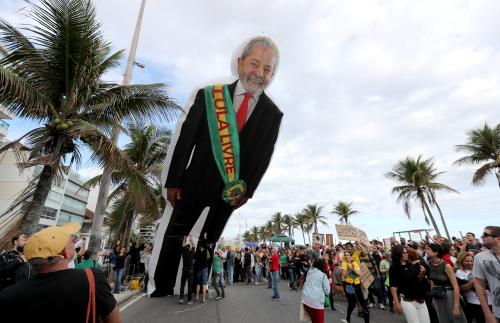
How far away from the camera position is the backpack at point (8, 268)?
3.63 metres

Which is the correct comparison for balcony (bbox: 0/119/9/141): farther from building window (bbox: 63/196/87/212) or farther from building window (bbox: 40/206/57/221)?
building window (bbox: 63/196/87/212)

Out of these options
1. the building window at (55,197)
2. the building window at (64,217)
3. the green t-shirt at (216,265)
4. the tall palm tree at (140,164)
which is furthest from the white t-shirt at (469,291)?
the building window at (64,217)

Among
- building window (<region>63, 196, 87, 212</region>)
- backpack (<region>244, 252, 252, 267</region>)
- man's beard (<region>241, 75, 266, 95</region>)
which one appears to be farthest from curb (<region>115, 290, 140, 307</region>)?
building window (<region>63, 196, 87, 212</region>)

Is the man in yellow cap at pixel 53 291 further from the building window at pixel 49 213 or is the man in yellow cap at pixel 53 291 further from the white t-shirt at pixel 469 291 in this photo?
the building window at pixel 49 213

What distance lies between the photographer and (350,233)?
49.0 feet

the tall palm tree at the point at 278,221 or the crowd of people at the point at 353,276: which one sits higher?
the tall palm tree at the point at 278,221

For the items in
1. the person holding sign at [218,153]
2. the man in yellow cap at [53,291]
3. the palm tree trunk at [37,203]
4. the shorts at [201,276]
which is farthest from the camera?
the shorts at [201,276]

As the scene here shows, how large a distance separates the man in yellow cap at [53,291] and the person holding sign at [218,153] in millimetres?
6627

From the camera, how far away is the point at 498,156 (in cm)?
2012

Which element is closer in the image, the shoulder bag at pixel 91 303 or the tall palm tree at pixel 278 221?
the shoulder bag at pixel 91 303

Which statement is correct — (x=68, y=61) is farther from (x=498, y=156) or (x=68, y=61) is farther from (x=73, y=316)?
(x=498, y=156)

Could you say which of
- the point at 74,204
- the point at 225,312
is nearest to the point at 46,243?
the point at 225,312

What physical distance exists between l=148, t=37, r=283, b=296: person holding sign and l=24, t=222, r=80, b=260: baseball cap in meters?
6.54

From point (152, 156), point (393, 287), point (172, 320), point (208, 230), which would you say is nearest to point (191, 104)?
point (208, 230)
